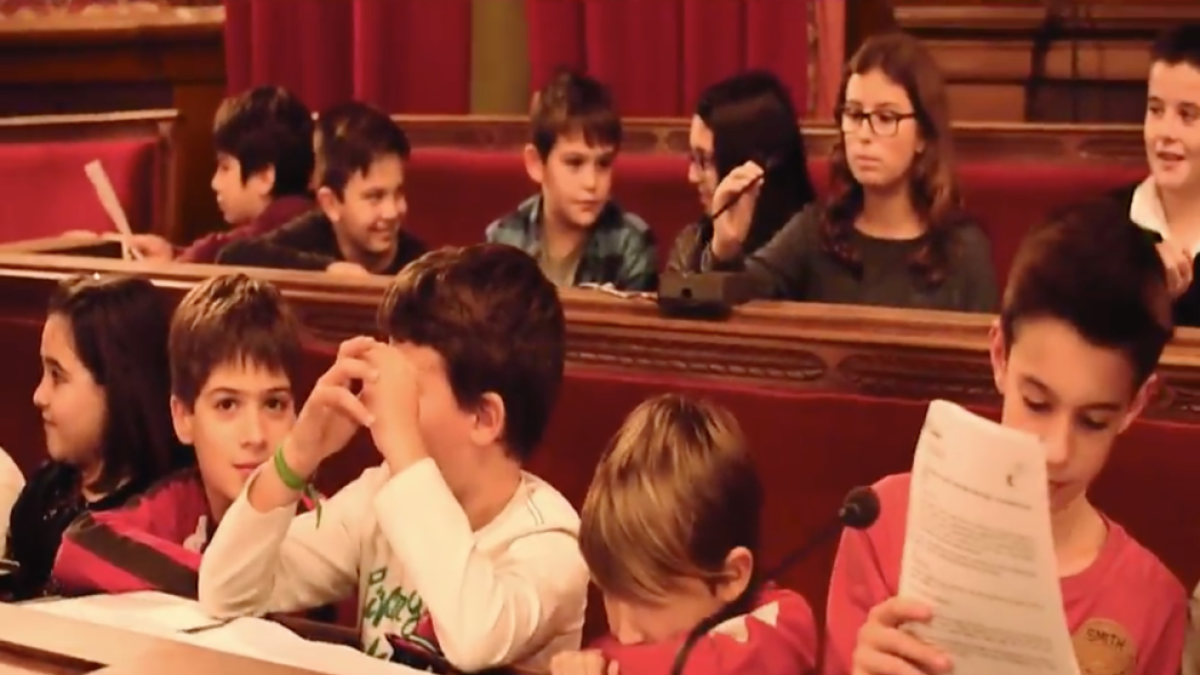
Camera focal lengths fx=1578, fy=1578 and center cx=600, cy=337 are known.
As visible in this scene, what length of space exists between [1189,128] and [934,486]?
1549 mm

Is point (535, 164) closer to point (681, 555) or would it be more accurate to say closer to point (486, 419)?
point (486, 419)

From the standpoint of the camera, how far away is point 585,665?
1.21 m

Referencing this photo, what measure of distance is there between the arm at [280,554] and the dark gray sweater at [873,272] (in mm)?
782

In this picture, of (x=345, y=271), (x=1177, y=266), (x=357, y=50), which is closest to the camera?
(x=1177, y=266)

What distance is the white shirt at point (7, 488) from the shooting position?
6.33 ft

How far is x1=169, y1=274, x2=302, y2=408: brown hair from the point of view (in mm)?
1673

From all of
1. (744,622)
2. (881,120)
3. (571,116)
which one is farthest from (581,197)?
(744,622)

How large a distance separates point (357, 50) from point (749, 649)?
3.10 m

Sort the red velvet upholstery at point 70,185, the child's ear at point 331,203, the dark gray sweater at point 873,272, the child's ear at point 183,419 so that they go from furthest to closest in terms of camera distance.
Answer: the red velvet upholstery at point 70,185 → the child's ear at point 331,203 → the dark gray sweater at point 873,272 → the child's ear at point 183,419

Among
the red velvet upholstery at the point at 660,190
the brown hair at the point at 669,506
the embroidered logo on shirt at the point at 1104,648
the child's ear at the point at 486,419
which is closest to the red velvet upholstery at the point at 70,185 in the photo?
the red velvet upholstery at the point at 660,190

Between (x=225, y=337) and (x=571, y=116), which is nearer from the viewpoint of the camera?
(x=225, y=337)

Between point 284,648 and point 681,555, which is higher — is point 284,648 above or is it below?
below

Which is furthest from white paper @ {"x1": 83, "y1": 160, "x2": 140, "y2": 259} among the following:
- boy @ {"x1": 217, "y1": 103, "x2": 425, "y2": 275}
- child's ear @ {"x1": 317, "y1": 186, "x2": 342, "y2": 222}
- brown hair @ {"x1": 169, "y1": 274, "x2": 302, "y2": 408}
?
brown hair @ {"x1": 169, "y1": 274, "x2": 302, "y2": 408}

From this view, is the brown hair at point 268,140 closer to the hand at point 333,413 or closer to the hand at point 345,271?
the hand at point 345,271
